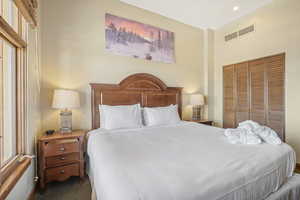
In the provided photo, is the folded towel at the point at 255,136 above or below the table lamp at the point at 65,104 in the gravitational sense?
below

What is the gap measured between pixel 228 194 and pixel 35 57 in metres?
2.62

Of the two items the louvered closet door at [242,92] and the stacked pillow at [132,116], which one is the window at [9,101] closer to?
the stacked pillow at [132,116]

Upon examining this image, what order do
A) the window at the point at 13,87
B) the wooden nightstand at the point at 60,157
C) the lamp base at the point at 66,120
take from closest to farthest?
the window at the point at 13,87, the wooden nightstand at the point at 60,157, the lamp base at the point at 66,120

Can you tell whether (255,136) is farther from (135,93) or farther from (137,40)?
(137,40)

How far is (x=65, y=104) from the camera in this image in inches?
82.5

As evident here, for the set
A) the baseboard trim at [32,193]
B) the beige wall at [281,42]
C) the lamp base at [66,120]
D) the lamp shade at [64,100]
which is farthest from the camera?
the beige wall at [281,42]

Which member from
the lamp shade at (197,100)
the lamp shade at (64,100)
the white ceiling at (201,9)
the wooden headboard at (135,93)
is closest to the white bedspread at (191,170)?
the lamp shade at (64,100)

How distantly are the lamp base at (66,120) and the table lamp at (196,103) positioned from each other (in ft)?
8.41

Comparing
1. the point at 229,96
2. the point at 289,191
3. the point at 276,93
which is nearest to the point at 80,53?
the point at 289,191

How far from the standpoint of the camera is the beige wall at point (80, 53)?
233 centimetres

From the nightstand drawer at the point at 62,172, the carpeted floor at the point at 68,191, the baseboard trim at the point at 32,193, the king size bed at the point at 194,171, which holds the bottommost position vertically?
the carpeted floor at the point at 68,191

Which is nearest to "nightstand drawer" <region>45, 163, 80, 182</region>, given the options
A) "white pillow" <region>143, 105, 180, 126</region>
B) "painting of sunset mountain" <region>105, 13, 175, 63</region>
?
"white pillow" <region>143, 105, 180, 126</region>

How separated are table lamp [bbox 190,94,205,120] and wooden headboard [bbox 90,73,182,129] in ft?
0.99

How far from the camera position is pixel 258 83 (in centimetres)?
305
